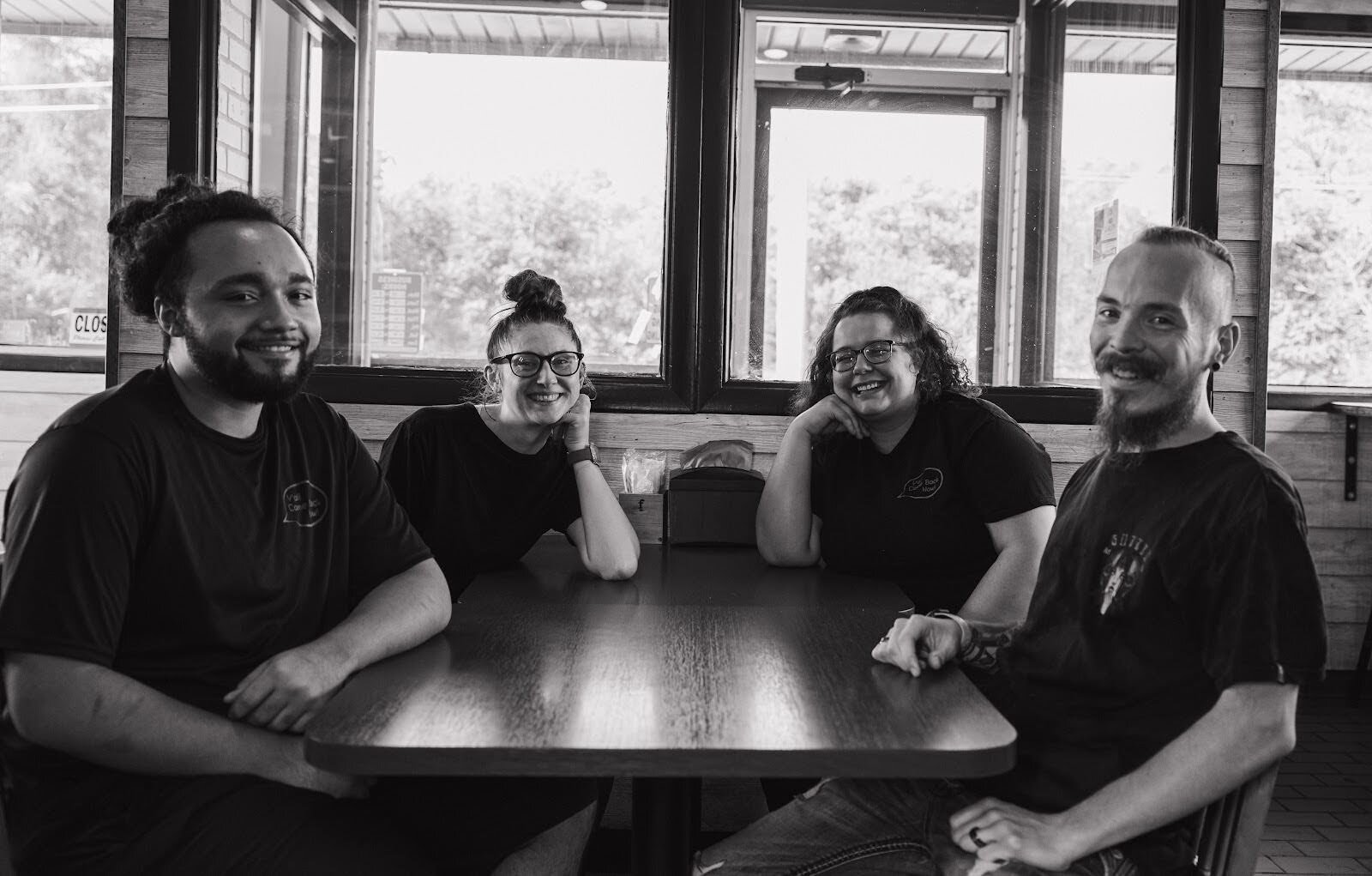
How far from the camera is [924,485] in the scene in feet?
8.16

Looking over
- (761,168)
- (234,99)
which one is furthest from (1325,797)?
(234,99)

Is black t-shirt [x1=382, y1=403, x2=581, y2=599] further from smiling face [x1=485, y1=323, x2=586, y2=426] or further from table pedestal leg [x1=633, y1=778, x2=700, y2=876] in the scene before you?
table pedestal leg [x1=633, y1=778, x2=700, y2=876]

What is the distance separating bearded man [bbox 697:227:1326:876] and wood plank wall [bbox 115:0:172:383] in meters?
2.53

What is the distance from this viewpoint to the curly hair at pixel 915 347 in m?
2.62

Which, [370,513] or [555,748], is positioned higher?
[370,513]

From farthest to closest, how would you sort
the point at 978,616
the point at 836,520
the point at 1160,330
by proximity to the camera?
the point at 836,520
the point at 978,616
the point at 1160,330

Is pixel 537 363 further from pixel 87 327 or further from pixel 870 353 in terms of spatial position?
pixel 87 327

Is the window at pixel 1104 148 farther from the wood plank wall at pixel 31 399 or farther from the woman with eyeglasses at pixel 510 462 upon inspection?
the wood plank wall at pixel 31 399

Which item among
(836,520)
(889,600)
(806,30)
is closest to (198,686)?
(889,600)

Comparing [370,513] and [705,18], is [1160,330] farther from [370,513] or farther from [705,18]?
[705,18]

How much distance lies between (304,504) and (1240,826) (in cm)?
142

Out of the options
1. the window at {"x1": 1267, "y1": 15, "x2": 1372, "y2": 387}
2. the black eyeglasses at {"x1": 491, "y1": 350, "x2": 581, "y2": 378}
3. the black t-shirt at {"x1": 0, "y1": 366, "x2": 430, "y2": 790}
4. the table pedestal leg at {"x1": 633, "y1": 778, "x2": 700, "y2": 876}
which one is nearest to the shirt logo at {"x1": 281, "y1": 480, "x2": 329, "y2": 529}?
the black t-shirt at {"x1": 0, "y1": 366, "x2": 430, "y2": 790}

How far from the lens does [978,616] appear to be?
2330 mm

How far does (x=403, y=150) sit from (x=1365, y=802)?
11.4 feet
